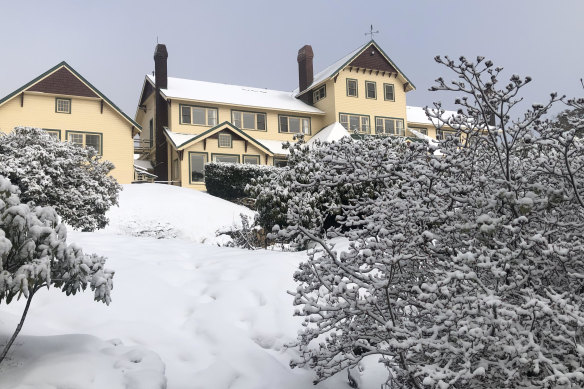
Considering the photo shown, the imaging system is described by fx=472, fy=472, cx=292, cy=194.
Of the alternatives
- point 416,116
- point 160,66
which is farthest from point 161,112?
point 416,116

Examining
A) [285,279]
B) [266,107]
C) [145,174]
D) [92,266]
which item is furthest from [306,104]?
[92,266]

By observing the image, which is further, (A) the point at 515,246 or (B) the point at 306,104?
(B) the point at 306,104

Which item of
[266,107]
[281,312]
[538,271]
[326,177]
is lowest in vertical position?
[281,312]

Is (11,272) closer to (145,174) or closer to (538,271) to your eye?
(538,271)

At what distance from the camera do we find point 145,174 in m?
31.2

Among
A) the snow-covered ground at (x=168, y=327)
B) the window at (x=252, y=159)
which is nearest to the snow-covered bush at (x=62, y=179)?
the snow-covered ground at (x=168, y=327)

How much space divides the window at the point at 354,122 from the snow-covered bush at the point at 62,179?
19.4 m

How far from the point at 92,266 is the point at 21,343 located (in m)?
1.01

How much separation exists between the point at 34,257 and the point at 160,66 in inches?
1133

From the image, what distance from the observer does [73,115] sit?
88.0ft

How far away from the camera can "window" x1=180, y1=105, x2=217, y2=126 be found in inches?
1175

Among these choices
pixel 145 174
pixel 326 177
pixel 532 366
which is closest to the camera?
pixel 532 366

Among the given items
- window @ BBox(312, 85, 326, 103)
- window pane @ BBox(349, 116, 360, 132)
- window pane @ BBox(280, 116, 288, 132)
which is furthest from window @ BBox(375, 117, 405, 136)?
window pane @ BBox(280, 116, 288, 132)

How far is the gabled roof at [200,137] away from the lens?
2784 centimetres
